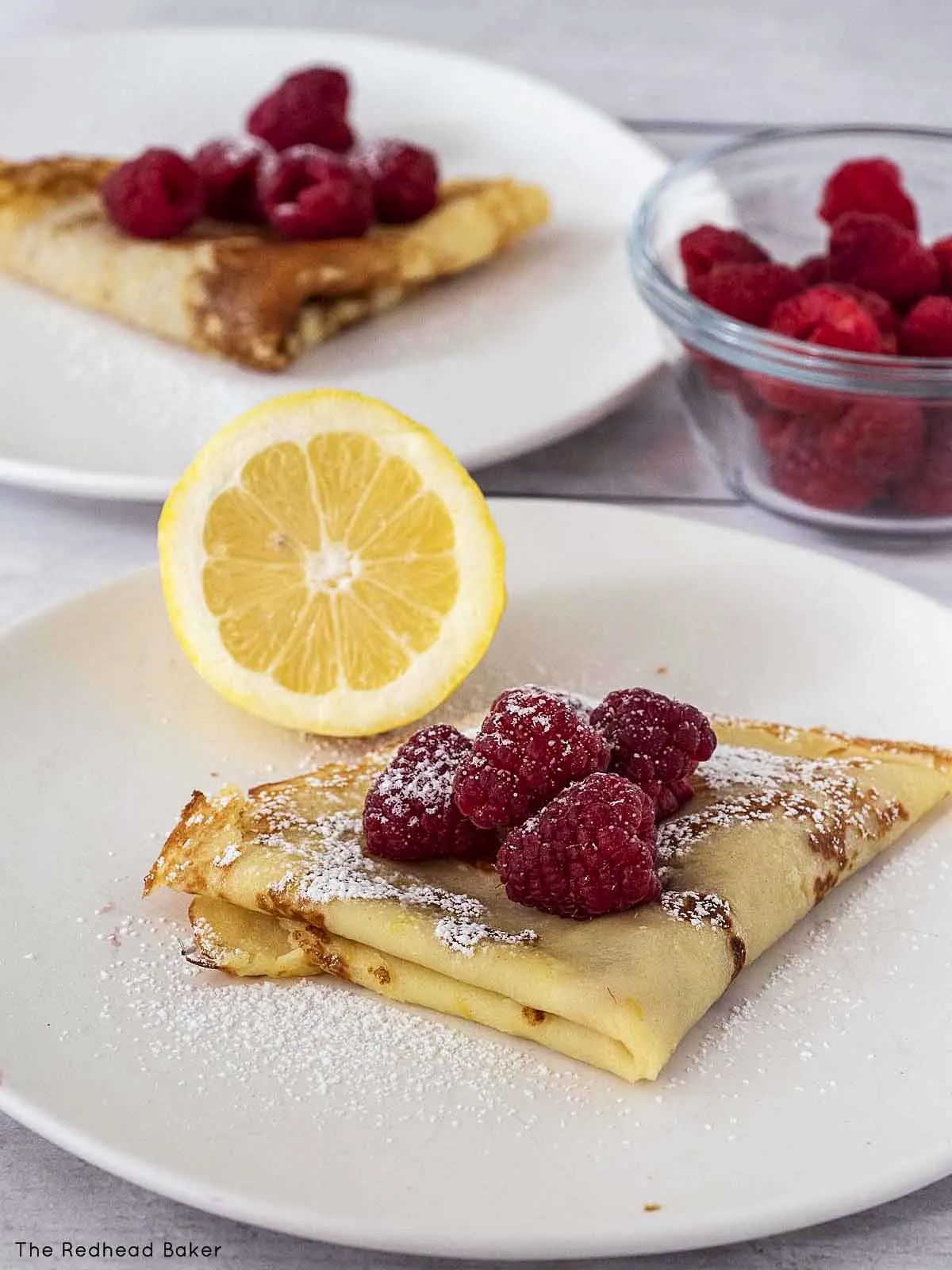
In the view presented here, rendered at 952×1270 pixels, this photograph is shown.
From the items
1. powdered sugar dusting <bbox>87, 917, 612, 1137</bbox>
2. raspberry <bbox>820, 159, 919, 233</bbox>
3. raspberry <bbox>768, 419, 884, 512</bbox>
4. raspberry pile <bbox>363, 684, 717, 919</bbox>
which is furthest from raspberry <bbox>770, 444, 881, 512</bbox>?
powdered sugar dusting <bbox>87, 917, 612, 1137</bbox>

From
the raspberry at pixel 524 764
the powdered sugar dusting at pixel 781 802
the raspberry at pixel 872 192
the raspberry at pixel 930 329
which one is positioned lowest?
the powdered sugar dusting at pixel 781 802

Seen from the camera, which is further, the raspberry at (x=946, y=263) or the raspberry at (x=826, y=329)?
the raspberry at (x=946, y=263)

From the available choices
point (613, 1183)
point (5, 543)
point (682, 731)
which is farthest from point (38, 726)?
point (613, 1183)

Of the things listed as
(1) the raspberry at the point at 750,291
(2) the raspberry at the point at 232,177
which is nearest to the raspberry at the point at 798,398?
(1) the raspberry at the point at 750,291

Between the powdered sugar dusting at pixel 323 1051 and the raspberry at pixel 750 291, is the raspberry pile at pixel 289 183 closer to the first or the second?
the raspberry at pixel 750 291

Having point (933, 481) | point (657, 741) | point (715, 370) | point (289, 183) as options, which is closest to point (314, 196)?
point (289, 183)

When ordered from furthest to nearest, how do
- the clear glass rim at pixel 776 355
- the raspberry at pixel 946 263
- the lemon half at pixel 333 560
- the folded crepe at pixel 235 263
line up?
the folded crepe at pixel 235 263
the raspberry at pixel 946 263
the clear glass rim at pixel 776 355
the lemon half at pixel 333 560

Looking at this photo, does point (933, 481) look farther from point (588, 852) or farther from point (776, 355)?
point (588, 852)
